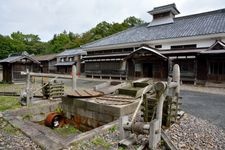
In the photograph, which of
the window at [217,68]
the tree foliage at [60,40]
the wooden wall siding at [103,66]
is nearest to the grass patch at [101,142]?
the window at [217,68]

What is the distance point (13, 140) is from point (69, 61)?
3427 centimetres

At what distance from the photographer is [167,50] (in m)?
19.5

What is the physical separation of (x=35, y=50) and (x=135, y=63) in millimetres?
48398

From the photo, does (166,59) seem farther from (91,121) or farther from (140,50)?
(91,121)

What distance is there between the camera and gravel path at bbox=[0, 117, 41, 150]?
13.7ft

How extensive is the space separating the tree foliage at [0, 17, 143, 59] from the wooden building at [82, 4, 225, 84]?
18.7m

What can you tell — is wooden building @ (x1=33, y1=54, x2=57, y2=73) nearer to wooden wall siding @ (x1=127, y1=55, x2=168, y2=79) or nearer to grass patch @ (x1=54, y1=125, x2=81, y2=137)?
wooden wall siding @ (x1=127, y1=55, x2=168, y2=79)

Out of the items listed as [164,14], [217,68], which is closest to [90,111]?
[217,68]

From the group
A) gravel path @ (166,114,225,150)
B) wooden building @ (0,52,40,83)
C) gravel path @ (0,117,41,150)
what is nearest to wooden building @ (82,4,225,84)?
wooden building @ (0,52,40,83)

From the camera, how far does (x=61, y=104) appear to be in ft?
27.7

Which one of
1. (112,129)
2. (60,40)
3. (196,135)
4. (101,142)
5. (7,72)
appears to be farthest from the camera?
(60,40)

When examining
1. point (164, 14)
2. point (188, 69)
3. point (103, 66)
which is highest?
point (164, 14)

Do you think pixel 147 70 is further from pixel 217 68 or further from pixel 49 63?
pixel 49 63

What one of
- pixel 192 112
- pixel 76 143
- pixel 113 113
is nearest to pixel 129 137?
pixel 76 143
